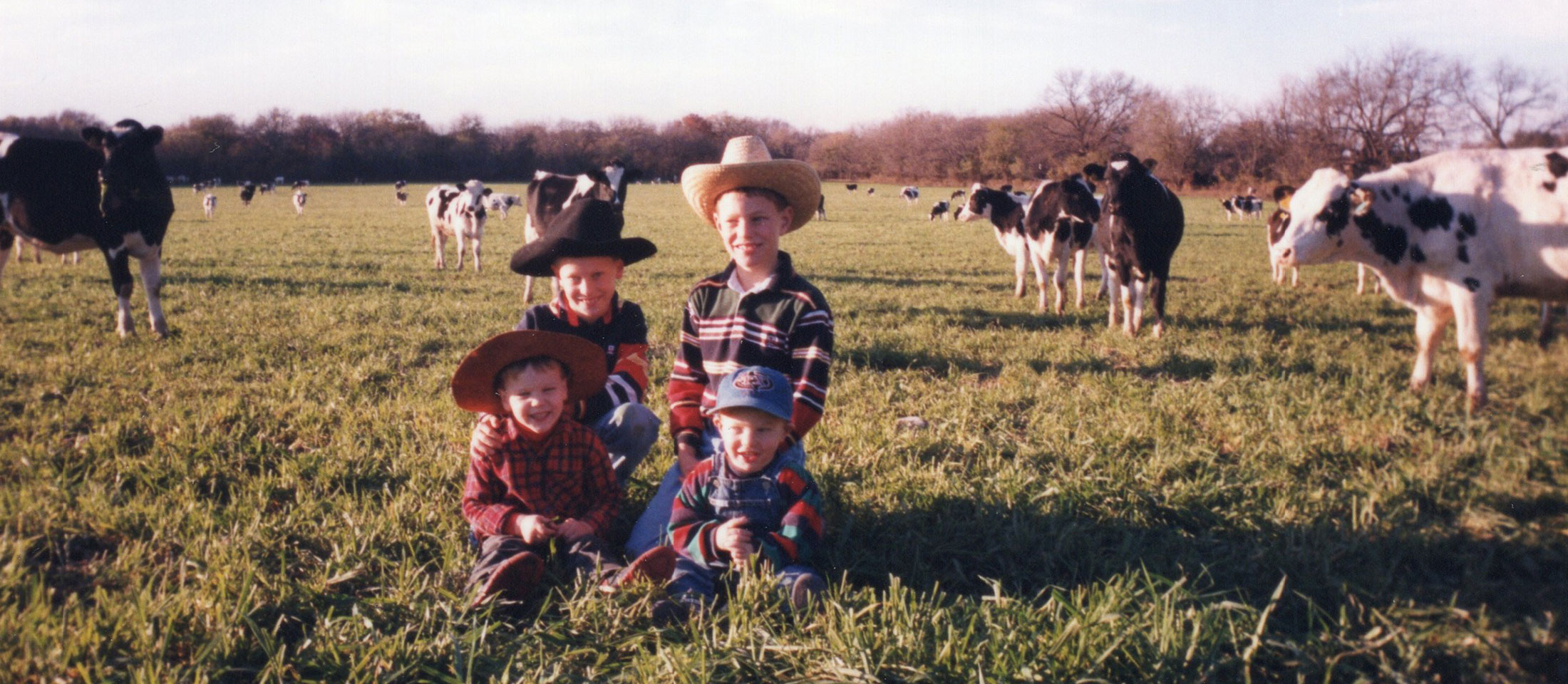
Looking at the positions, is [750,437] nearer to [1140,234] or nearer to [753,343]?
[753,343]

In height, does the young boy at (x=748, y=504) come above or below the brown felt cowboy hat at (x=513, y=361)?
below

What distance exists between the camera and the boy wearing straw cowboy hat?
123 inches

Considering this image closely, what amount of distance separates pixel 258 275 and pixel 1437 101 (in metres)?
14.9

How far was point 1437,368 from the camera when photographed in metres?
1.09

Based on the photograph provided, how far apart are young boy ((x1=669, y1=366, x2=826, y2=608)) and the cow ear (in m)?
8.10

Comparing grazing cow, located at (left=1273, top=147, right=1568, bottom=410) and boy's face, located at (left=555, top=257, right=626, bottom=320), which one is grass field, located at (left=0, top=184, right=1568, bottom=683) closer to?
grazing cow, located at (left=1273, top=147, right=1568, bottom=410)

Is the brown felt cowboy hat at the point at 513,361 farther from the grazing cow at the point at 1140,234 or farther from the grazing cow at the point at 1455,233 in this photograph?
the grazing cow at the point at 1140,234

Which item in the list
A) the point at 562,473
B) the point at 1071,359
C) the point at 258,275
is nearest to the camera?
the point at 562,473

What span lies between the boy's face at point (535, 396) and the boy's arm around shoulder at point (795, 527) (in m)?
0.93

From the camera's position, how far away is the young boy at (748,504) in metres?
2.80

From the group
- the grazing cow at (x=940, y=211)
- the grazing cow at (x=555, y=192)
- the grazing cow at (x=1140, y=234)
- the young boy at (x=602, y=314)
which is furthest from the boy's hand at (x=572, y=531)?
the grazing cow at (x=940, y=211)

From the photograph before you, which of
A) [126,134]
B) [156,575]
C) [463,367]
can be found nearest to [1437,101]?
[463,367]

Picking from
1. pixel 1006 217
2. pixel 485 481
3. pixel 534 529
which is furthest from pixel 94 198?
pixel 1006 217

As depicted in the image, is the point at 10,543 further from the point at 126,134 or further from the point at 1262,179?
the point at 126,134
